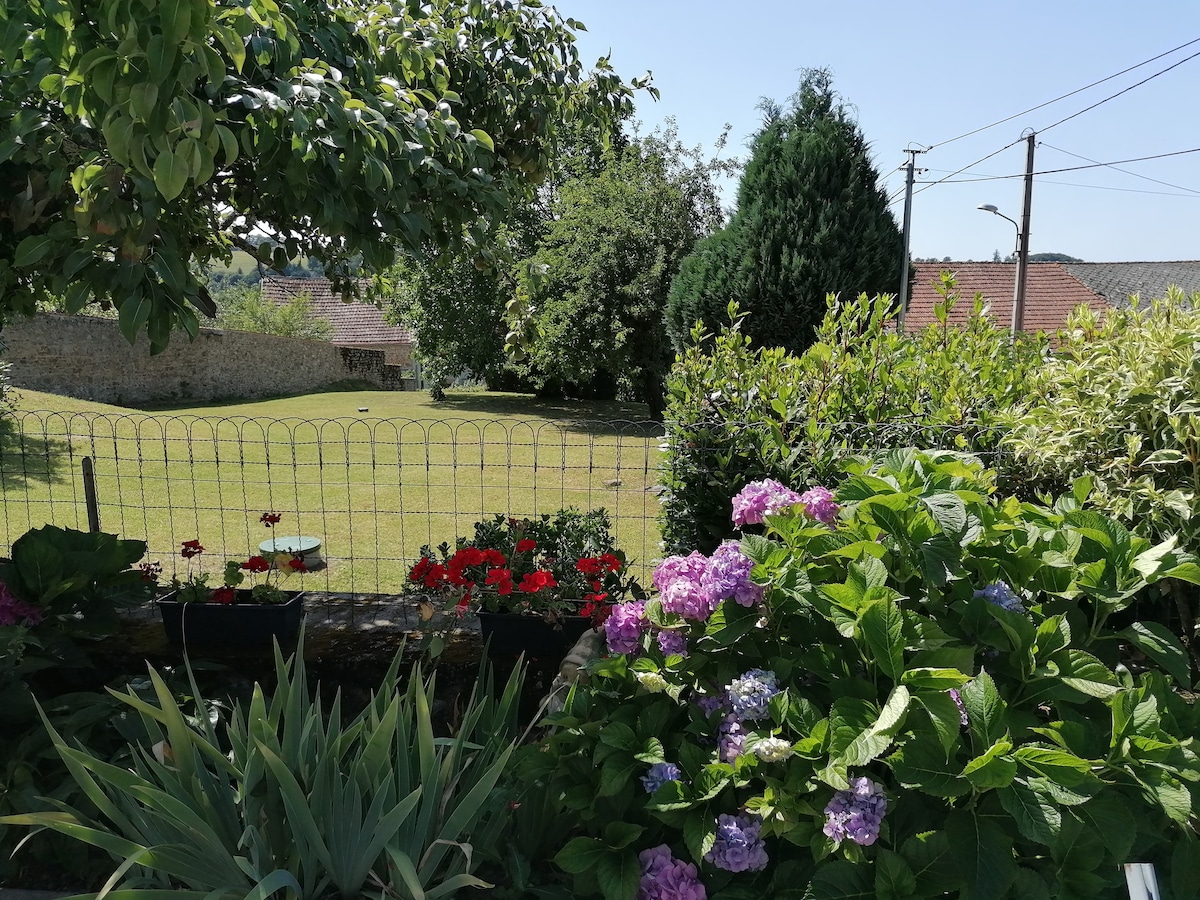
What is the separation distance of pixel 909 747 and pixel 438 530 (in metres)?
6.40

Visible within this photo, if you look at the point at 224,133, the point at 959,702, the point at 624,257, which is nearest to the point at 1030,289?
the point at 624,257

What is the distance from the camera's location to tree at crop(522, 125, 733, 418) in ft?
48.2

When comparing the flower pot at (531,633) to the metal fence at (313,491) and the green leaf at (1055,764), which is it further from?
the green leaf at (1055,764)

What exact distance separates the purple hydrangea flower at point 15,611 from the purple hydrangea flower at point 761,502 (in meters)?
2.33

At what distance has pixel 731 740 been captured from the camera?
1825 mm

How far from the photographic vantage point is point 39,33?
1699 millimetres

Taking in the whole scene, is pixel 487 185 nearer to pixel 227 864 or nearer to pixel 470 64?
pixel 470 64

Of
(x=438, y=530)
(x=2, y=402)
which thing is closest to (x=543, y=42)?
(x=438, y=530)

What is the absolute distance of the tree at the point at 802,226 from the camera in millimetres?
9109

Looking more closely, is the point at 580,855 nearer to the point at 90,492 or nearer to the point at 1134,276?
the point at 90,492

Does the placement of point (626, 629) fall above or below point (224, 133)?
below

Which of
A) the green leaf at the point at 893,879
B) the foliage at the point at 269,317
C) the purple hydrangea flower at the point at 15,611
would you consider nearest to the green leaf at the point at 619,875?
the green leaf at the point at 893,879

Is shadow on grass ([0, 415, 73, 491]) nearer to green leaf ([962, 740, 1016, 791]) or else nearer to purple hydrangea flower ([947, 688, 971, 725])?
purple hydrangea flower ([947, 688, 971, 725])

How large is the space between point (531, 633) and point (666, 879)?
1461 millimetres
